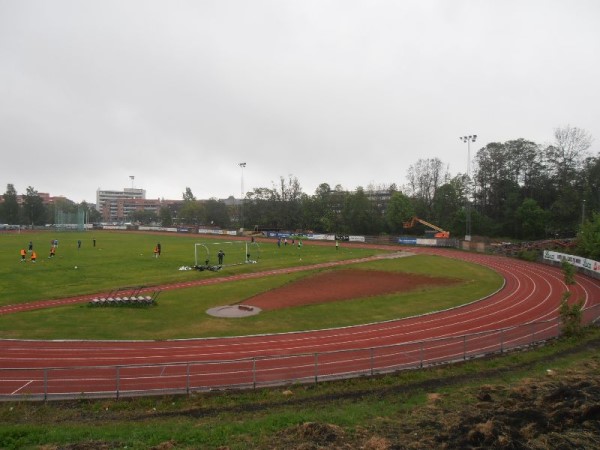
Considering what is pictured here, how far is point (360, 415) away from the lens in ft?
44.1

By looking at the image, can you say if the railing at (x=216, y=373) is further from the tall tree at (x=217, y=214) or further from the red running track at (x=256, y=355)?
the tall tree at (x=217, y=214)

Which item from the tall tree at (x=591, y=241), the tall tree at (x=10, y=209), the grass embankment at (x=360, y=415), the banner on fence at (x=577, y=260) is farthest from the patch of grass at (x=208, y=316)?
the tall tree at (x=10, y=209)

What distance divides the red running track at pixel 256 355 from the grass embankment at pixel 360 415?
1.04 m

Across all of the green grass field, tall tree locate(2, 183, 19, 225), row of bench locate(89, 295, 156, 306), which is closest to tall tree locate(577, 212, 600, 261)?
the green grass field

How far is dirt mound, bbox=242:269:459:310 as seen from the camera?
3231cm

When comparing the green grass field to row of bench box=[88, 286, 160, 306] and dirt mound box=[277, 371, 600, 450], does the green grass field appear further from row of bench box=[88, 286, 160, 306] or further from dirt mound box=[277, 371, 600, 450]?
dirt mound box=[277, 371, 600, 450]

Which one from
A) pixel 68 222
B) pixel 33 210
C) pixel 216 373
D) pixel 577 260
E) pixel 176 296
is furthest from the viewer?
pixel 33 210

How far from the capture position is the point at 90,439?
11789 mm

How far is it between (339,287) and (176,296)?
13544mm

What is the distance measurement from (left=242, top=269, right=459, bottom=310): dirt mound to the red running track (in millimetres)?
7599

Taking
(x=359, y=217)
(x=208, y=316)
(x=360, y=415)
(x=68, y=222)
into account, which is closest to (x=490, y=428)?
(x=360, y=415)

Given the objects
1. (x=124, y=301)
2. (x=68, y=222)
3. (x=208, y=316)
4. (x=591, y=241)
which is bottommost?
(x=208, y=316)

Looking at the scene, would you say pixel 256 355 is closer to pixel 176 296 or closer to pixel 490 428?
pixel 490 428

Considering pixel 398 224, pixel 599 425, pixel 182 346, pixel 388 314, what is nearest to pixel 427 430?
pixel 599 425
